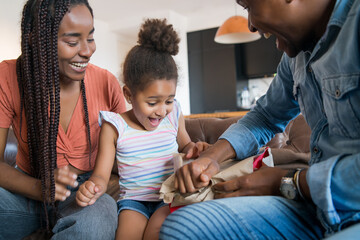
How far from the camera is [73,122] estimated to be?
1.35 m

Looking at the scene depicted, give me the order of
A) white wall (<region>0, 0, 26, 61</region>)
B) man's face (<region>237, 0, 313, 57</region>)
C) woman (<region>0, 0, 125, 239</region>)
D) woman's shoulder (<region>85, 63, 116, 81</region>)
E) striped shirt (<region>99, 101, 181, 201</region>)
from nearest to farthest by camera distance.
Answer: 1. man's face (<region>237, 0, 313, 57</region>)
2. woman (<region>0, 0, 125, 239</region>)
3. striped shirt (<region>99, 101, 181, 201</region>)
4. woman's shoulder (<region>85, 63, 116, 81</region>)
5. white wall (<region>0, 0, 26, 61</region>)

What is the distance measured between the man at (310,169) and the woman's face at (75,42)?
2.13 feet

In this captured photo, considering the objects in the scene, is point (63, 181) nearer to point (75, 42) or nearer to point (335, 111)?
point (75, 42)

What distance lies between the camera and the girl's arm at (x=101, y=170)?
3.49ft

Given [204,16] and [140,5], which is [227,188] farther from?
[204,16]

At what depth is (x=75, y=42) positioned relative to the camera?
1.25m

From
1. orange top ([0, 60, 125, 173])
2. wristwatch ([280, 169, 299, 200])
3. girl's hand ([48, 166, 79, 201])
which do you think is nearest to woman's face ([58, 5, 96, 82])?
orange top ([0, 60, 125, 173])

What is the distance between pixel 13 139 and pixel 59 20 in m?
1.34

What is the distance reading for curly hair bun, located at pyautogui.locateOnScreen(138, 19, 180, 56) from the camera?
128 centimetres

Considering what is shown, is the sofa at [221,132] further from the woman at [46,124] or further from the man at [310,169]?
the man at [310,169]

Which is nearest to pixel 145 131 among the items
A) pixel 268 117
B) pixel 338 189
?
pixel 268 117

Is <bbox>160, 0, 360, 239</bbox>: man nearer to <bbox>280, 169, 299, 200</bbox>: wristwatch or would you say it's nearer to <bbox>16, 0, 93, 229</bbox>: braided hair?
<bbox>280, 169, 299, 200</bbox>: wristwatch

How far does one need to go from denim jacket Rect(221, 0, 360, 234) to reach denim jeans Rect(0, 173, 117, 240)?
2.34 feet

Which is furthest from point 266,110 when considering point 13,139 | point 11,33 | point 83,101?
point 11,33
